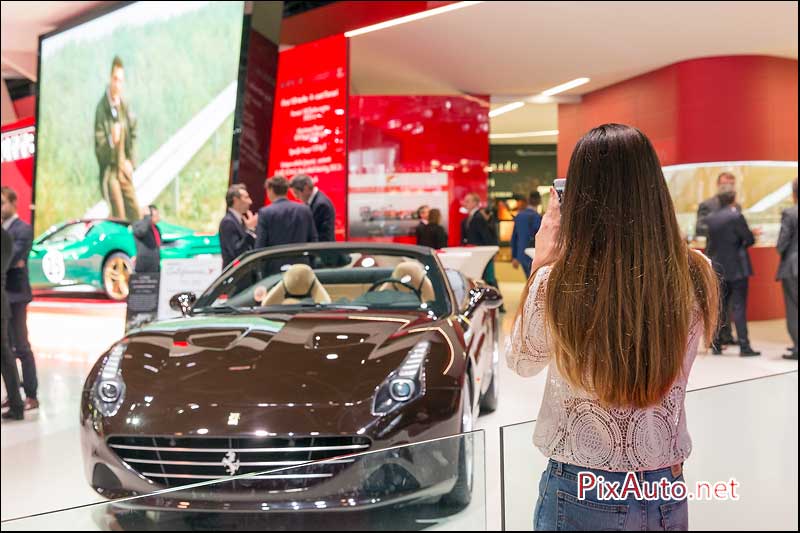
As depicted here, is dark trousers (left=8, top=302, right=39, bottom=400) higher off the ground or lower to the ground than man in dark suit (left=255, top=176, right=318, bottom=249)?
lower

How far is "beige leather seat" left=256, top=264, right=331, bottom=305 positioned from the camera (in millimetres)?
4145

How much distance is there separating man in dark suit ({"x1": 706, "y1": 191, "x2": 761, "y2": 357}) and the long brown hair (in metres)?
6.40

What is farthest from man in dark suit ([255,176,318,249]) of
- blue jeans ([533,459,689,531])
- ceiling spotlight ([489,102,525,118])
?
ceiling spotlight ([489,102,525,118])

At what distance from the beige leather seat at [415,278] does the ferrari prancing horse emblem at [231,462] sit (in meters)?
1.48

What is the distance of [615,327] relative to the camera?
135 cm

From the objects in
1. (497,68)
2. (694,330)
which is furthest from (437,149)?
(694,330)

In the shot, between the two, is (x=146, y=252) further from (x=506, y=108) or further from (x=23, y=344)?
(x=506, y=108)

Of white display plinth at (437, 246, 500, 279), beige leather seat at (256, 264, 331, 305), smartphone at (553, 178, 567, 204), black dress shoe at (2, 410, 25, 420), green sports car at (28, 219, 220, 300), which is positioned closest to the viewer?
smartphone at (553, 178, 567, 204)

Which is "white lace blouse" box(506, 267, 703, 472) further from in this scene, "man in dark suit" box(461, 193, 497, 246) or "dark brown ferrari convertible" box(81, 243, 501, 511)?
"man in dark suit" box(461, 193, 497, 246)

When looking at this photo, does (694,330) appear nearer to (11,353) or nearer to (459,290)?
(459,290)

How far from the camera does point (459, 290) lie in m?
4.41

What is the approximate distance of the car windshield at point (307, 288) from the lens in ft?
13.1

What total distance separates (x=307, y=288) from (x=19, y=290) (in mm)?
2668

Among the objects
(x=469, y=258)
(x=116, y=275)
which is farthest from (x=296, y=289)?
(x=116, y=275)
